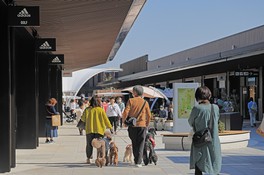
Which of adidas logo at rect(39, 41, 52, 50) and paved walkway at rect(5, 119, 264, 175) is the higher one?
adidas logo at rect(39, 41, 52, 50)

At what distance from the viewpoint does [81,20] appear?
52.1 ft

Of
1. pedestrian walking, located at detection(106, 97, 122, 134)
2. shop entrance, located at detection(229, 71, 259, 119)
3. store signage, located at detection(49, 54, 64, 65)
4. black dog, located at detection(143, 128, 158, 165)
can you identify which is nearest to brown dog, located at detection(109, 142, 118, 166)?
black dog, located at detection(143, 128, 158, 165)

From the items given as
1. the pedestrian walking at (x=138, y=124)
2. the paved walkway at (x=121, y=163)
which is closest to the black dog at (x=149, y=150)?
the paved walkway at (x=121, y=163)

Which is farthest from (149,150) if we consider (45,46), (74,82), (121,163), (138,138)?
(74,82)

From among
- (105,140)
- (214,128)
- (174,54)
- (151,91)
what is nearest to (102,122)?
(105,140)

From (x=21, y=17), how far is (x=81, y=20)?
15.3 ft

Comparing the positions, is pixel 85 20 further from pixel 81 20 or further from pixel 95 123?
pixel 95 123

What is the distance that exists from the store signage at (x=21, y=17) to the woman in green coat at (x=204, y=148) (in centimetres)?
451

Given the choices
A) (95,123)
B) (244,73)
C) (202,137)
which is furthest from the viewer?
(244,73)

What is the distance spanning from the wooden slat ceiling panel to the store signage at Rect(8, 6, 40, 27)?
81 cm

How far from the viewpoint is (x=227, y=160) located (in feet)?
43.8

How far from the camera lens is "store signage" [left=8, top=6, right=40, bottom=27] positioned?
11.3 meters

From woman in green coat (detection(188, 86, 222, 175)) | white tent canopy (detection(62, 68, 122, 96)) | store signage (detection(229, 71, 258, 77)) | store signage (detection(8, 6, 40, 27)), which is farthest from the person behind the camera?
white tent canopy (detection(62, 68, 122, 96))

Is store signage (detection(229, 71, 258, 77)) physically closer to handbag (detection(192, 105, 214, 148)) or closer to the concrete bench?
the concrete bench
